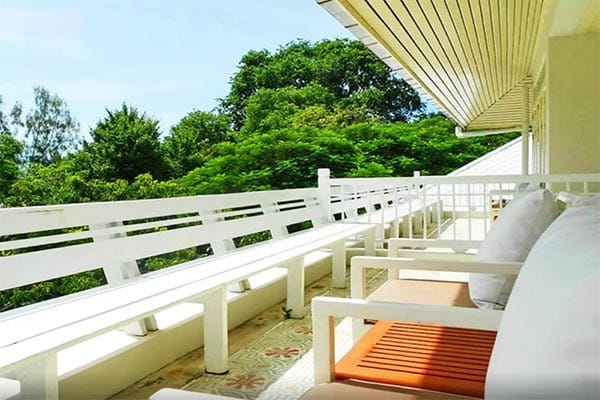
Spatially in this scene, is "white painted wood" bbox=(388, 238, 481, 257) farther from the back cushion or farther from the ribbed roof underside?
the back cushion

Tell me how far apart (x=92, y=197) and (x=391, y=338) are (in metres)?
16.6

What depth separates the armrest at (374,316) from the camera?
4.13 feet

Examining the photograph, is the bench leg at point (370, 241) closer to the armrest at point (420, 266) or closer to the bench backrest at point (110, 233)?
the bench backrest at point (110, 233)

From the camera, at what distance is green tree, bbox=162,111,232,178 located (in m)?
20.3

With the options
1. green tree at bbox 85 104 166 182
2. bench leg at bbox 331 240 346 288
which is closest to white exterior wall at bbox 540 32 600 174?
bench leg at bbox 331 240 346 288

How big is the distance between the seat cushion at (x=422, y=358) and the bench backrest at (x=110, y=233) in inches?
43.9

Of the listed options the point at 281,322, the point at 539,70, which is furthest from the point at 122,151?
the point at 281,322

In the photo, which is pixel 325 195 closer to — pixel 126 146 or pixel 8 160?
pixel 126 146

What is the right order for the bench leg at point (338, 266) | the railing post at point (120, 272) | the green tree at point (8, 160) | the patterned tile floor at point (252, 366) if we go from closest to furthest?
the patterned tile floor at point (252, 366)
the railing post at point (120, 272)
the bench leg at point (338, 266)
the green tree at point (8, 160)

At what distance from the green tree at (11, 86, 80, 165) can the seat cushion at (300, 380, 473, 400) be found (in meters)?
21.2

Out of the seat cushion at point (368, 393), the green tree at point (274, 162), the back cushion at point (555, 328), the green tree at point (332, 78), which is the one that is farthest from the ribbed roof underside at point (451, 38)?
the green tree at point (332, 78)

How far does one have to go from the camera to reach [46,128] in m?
21.3

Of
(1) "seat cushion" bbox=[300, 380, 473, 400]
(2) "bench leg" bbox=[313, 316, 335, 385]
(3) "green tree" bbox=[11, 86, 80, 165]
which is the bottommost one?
(1) "seat cushion" bbox=[300, 380, 473, 400]

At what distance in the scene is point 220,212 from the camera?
347 cm
